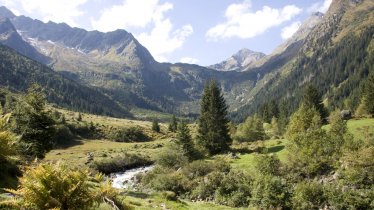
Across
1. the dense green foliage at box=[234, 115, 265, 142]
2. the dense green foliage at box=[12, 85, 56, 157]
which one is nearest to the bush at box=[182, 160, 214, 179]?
the dense green foliage at box=[12, 85, 56, 157]

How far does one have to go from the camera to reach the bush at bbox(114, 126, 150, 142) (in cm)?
13162

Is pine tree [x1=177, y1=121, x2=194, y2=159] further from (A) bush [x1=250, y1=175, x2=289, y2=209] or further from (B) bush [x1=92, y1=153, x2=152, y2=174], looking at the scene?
(A) bush [x1=250, y1=175, x2=289, y2=209]

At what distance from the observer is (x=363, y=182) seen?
34.4m

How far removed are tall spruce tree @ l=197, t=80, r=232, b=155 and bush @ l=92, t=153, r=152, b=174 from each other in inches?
561

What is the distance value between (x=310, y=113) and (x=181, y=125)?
24.4m

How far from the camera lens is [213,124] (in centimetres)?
7400

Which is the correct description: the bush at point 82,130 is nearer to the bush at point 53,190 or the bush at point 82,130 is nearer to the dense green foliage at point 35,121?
the dense green foliage at point 35,121

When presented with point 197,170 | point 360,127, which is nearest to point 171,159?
point 197,170

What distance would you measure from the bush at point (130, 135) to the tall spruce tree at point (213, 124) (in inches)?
2368

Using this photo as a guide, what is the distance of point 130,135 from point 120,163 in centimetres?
6192

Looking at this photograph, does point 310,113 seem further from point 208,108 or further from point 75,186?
point 75,186

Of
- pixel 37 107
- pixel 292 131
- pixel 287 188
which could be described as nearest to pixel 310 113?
pixel 292 131

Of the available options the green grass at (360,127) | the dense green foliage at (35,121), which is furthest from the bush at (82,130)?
the green grass at (360,127)

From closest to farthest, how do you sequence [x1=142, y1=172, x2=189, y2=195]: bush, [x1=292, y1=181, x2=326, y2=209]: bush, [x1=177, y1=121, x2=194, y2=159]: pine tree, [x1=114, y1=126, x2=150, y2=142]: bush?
1. [x1=292, y1=181, x2=326, y2=209]: bush
2. [x1=142, y1=172, x2=189, y2=195]: bush
3. [x1=177, y1=121, x2=194, y2=159]: pine tree
4. [x1=114, y1=126, x2=150, y2=142]: bush
